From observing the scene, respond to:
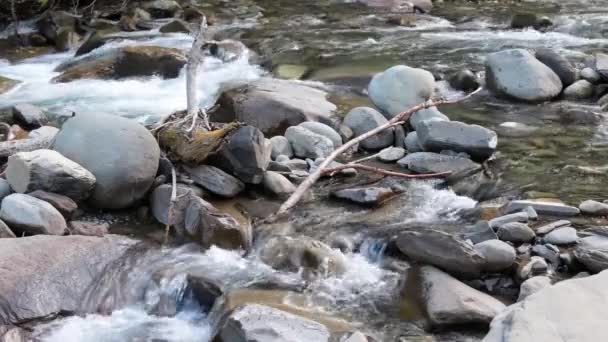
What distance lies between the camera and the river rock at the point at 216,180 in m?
5.93

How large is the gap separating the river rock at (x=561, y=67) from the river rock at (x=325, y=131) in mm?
3047

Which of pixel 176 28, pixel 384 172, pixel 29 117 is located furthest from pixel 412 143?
pixel 176 28

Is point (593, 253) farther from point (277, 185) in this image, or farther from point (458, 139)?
point (277, 185)

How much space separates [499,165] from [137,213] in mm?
3103

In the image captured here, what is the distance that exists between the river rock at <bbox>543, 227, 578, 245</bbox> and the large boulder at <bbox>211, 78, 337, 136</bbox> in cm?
309

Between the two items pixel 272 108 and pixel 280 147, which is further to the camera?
pixel 272 108

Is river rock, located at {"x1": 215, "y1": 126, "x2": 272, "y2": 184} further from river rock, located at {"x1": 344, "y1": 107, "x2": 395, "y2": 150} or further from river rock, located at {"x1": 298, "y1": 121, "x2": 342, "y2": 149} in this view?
river rock, located at {"x1": 344, "y1": 107, "x2": 395, "y2": 150}

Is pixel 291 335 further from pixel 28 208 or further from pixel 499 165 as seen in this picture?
pixel 499 165

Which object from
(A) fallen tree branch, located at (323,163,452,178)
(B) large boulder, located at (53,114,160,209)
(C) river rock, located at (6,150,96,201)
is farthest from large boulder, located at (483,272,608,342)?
(C) river rock, located at (6,150,96,201)

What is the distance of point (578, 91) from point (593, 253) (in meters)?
4.29

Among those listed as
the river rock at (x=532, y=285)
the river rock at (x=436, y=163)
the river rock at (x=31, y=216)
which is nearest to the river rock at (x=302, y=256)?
the river rock at (x=532, y=285)

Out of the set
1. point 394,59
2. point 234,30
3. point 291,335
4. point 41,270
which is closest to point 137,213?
point 41,270

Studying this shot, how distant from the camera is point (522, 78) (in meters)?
8.35

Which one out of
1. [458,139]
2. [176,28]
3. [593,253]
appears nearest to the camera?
[593,253]
